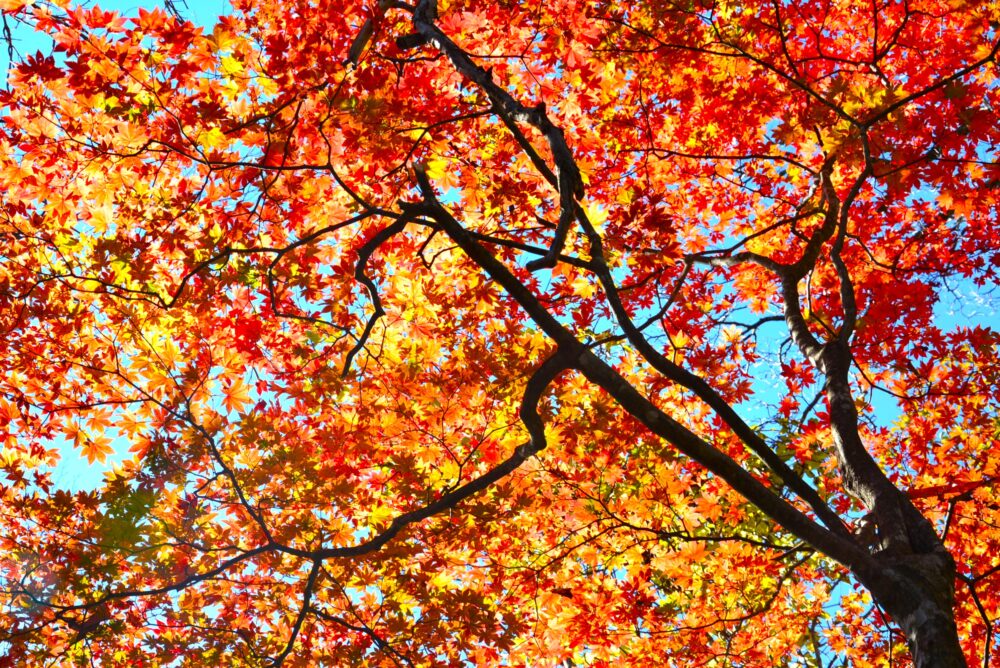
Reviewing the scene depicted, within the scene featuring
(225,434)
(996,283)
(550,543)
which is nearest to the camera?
(225,434)

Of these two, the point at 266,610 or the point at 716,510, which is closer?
the point at 716,510

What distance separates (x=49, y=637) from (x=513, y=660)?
4388mm

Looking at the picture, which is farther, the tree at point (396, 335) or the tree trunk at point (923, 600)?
the tree at point (396, 335)

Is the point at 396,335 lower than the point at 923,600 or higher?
higher

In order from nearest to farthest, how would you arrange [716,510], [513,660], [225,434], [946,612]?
[946,612], [716,510], [225,434], [513,660]

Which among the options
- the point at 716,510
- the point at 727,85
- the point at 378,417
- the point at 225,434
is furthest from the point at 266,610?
the point at 727,85

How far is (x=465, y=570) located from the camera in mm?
6055

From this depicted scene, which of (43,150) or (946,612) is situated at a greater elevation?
(43,150)

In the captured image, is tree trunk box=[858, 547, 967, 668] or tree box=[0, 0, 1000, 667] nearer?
tree trunk box=[858, 547, 967, 668]

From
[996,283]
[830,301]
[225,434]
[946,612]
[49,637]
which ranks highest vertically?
[996,283]

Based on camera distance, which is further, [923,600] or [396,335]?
[396,335]

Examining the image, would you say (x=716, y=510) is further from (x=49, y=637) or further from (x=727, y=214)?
(x=49, y=637)

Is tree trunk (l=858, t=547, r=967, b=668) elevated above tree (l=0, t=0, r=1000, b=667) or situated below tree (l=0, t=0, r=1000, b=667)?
below

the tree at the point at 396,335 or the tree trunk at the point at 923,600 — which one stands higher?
the tree at the point at 396,335
